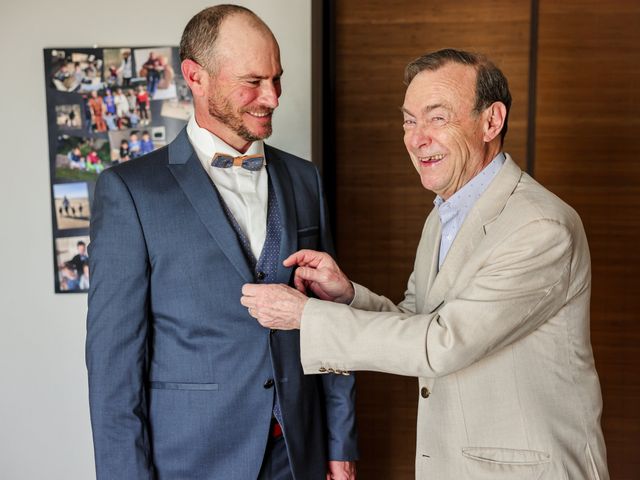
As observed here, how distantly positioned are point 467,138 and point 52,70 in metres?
1.60

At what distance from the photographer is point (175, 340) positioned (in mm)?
1680

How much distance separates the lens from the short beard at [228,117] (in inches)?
68.3

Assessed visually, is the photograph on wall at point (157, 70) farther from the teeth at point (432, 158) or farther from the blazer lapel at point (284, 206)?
the teeth at point (432, 158)

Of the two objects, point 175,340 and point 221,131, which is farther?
point 221,131

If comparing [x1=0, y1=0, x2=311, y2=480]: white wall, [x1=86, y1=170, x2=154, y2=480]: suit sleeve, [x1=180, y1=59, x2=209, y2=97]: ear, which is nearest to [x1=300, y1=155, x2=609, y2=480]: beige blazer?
[x1=86, y1=170, x2=154, y2=480]: suit sleeve

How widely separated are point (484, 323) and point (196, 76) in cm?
90

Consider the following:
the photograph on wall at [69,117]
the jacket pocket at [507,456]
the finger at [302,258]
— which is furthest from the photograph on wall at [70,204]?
the jacket pocket at [507,456]

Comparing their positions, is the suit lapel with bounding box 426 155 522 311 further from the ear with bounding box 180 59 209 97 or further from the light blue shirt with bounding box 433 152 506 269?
the ear with bounding box 180 59 209 97

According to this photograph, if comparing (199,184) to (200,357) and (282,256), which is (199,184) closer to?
(282,256)

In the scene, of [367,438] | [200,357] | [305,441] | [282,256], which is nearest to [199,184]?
[282,256]

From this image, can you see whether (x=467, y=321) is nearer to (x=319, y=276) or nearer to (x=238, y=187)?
(x=319, y=276)

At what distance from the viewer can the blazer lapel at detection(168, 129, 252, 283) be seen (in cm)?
167

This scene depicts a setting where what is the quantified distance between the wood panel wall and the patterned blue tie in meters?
1.27

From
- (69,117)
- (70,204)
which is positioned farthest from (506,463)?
(69,117)
